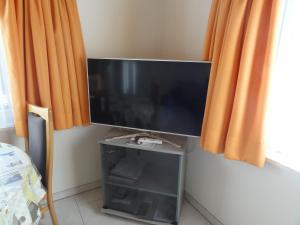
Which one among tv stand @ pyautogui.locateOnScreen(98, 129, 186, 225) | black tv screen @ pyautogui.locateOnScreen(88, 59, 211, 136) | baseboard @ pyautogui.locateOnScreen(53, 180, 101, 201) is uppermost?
black tv screen @ pyautogui.locateOnScreen(88, 59, 211, 136)

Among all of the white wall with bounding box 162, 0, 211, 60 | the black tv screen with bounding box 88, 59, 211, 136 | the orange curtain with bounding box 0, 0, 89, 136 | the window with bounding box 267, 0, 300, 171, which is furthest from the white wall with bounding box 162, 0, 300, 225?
the orange curtain with bounding box 0, 0, 89, 136

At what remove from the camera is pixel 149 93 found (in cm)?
172

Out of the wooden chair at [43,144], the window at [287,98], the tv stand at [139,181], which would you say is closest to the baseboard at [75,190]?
the tv stand at [139,181]

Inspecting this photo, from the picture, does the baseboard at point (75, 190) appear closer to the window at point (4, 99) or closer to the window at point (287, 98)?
the window at point (4, 99)

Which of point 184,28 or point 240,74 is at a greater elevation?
point 184,28

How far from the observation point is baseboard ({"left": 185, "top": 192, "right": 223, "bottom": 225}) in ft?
6.20

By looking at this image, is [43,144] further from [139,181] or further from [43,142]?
[139,181]

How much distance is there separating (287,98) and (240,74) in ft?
1.01

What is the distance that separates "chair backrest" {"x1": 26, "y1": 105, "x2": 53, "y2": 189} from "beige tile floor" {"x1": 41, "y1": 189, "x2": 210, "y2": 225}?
64 centimetres

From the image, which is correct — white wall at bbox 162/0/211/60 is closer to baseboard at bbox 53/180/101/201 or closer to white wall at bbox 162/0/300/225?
white wall at bbox 162/0/300/225

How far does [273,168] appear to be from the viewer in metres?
1.37

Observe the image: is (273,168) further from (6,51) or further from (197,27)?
(6,51)

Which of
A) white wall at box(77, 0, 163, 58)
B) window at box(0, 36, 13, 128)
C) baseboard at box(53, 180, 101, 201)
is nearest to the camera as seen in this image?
window at box(0, 36, 13, 128)

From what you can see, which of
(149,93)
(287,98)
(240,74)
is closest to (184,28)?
(149,93)
